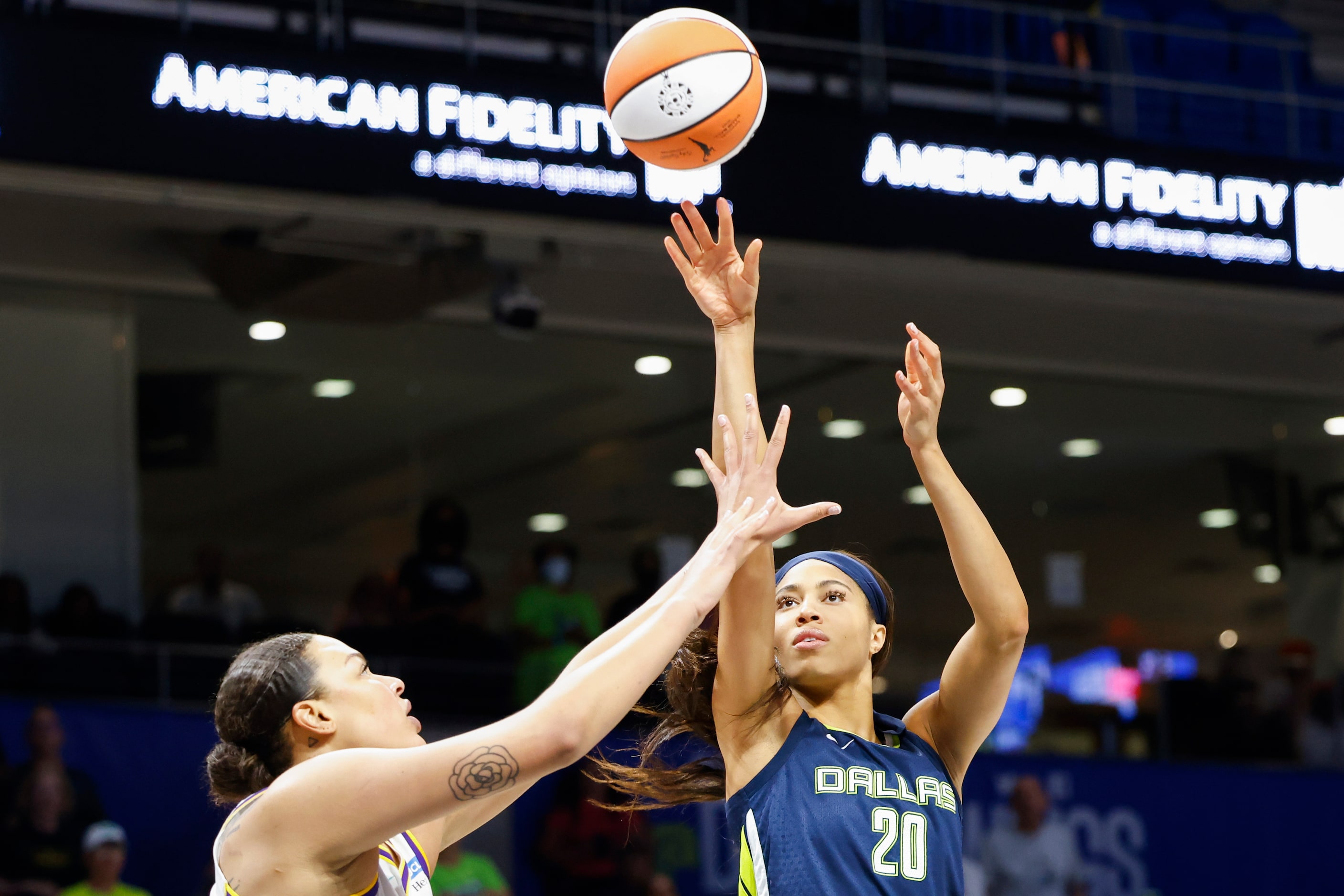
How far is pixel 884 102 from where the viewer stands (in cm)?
966

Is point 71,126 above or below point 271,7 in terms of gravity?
below

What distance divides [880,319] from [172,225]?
5.04 m

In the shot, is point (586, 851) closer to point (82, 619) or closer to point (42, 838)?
point (42, 838)

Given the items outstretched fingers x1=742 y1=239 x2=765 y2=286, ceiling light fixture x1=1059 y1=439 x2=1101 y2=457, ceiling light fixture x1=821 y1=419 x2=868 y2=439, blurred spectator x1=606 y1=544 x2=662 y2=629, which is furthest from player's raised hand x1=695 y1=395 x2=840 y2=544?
ceiling light fixture x1=1059 y1=439 x2=1101 y2=457

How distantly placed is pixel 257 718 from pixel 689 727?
1.04m

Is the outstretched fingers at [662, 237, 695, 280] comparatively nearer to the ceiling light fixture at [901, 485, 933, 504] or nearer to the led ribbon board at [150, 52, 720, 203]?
the led ribbon board at [150, 52, 720, 203]

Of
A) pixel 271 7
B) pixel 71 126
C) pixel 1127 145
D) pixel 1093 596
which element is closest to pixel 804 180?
pixel 1127 145

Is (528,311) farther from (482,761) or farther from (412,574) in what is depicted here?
(482,761)

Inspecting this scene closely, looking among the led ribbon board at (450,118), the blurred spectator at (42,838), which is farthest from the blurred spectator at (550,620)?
the led ribbon board at (450,118)

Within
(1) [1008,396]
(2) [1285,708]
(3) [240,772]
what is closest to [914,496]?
(1) [1008,396]

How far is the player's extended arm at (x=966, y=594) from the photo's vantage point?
140 inches

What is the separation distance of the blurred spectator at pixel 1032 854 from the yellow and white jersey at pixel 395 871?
802 centimetres

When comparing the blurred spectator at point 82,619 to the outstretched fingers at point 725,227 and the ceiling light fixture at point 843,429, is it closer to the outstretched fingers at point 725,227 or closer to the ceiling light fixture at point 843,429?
the ceiling light fixture at point 843,429

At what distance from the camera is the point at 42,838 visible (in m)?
8.66
